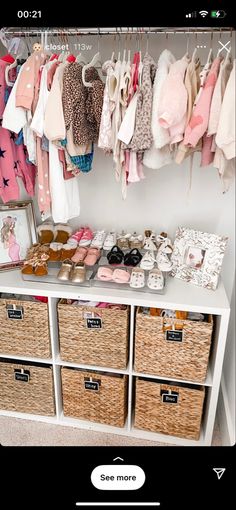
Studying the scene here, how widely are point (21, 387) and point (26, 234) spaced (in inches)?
25.2

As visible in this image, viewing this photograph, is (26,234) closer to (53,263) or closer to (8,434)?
(53,263)

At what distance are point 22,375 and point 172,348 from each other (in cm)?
64

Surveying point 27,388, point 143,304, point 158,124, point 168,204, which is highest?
point 158,124

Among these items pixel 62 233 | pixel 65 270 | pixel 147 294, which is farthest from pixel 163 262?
pixel 62 233

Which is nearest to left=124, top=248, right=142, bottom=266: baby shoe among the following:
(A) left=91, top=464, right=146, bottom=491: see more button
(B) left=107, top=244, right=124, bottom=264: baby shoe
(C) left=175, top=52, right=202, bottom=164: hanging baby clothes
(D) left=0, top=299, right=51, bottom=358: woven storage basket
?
(B) left=107, top=244, right=124, bottom=264: baby shoe

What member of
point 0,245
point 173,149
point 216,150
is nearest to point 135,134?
point 173,149

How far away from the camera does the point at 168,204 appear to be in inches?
65.7

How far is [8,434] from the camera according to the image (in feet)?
5.34

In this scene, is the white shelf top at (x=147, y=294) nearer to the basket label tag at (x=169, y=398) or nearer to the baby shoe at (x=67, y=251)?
the baby shoe at (x=67, y=251)

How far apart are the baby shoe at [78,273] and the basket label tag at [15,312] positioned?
0.77 ft

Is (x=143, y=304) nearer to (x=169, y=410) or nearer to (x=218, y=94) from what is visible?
(x=169, y=410)

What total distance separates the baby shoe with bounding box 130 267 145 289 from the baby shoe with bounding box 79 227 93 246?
0.89ft

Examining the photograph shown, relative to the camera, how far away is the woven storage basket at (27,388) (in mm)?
1637
